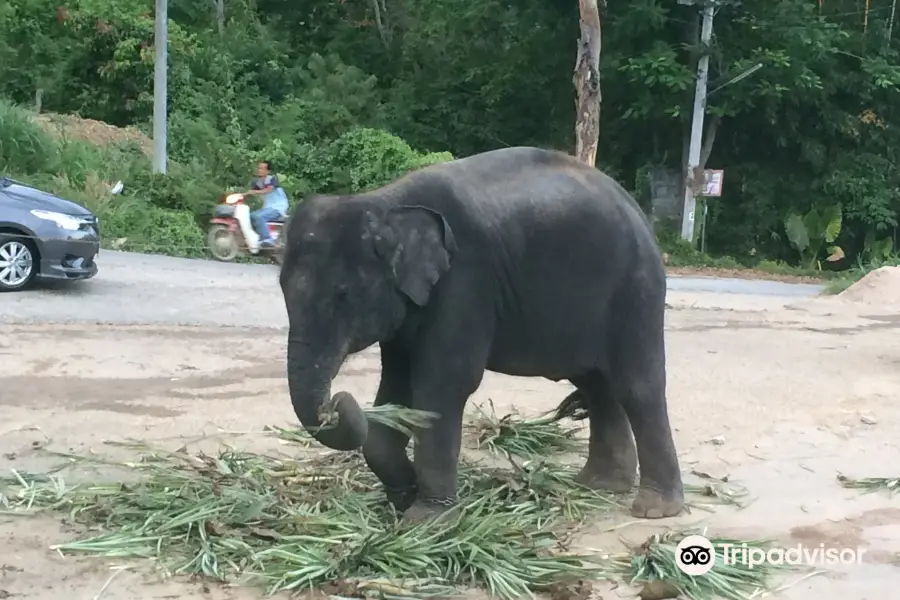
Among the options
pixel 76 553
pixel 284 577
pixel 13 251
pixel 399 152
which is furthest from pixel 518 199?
pixel 399 152

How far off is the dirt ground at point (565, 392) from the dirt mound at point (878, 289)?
463 centimetres

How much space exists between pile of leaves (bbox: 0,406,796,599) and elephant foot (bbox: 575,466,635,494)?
0.10 m

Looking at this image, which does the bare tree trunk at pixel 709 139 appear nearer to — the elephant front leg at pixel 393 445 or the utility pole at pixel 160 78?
the utility pole at pixel 160 78

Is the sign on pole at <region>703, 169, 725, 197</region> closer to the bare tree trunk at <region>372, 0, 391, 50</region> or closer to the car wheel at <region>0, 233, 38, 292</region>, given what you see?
the bare tree trunk at <region>372, 0, 391, 50</region>

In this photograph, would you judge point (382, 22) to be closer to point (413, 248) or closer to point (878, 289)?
point (878, 289)

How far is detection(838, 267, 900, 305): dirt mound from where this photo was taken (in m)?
17.0

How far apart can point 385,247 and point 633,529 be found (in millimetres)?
2032

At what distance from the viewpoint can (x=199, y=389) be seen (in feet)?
→ 28.0

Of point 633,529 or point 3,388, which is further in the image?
point 3,388

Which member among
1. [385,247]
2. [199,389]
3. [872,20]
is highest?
[872,20]

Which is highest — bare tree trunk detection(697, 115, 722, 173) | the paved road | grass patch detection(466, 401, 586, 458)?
bare tree trunk detection(697, 115, 722, 173)

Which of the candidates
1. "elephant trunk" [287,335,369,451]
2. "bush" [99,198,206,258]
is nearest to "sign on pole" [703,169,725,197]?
"bush" [99,198,206,258]

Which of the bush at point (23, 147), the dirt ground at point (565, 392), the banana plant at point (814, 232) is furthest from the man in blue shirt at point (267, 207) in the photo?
the banana plant at point (814, 232)

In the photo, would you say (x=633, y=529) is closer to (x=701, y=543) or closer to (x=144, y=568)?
(x=701, y=543)
